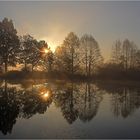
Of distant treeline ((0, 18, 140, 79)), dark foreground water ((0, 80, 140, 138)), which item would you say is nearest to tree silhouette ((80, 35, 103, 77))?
distant treeline ((0, 18, 140, 79))

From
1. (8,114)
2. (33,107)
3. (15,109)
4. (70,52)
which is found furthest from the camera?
(70,52)

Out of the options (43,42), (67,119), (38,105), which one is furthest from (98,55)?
(67,119)

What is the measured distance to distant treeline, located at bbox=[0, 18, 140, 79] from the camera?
6241 centimetres

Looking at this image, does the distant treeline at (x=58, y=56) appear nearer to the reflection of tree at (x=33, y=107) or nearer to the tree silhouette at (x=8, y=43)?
the tree silhouette at (x=8, y=43)

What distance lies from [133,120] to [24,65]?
5144 cm

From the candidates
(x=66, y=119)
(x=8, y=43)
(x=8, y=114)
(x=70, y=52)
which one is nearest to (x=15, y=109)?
(x=8, y=114)

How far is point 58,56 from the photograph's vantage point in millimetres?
73375

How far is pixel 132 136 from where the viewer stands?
14758 mm

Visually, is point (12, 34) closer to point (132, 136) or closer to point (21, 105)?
point (21, 105)

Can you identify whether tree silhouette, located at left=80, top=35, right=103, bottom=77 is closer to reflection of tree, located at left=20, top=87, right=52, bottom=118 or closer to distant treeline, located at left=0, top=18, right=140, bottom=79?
distant treeline, located at left=0, top=18, right=140, bottom=79

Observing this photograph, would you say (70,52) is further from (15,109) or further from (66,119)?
(66,119)

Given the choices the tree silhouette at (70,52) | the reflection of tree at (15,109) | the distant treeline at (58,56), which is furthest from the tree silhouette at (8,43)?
the reflection of tree at (15,109)

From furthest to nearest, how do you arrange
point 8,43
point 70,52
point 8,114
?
point 70,52, point 8,43, point 8,114

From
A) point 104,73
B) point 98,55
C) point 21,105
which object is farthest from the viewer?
point 98,55
